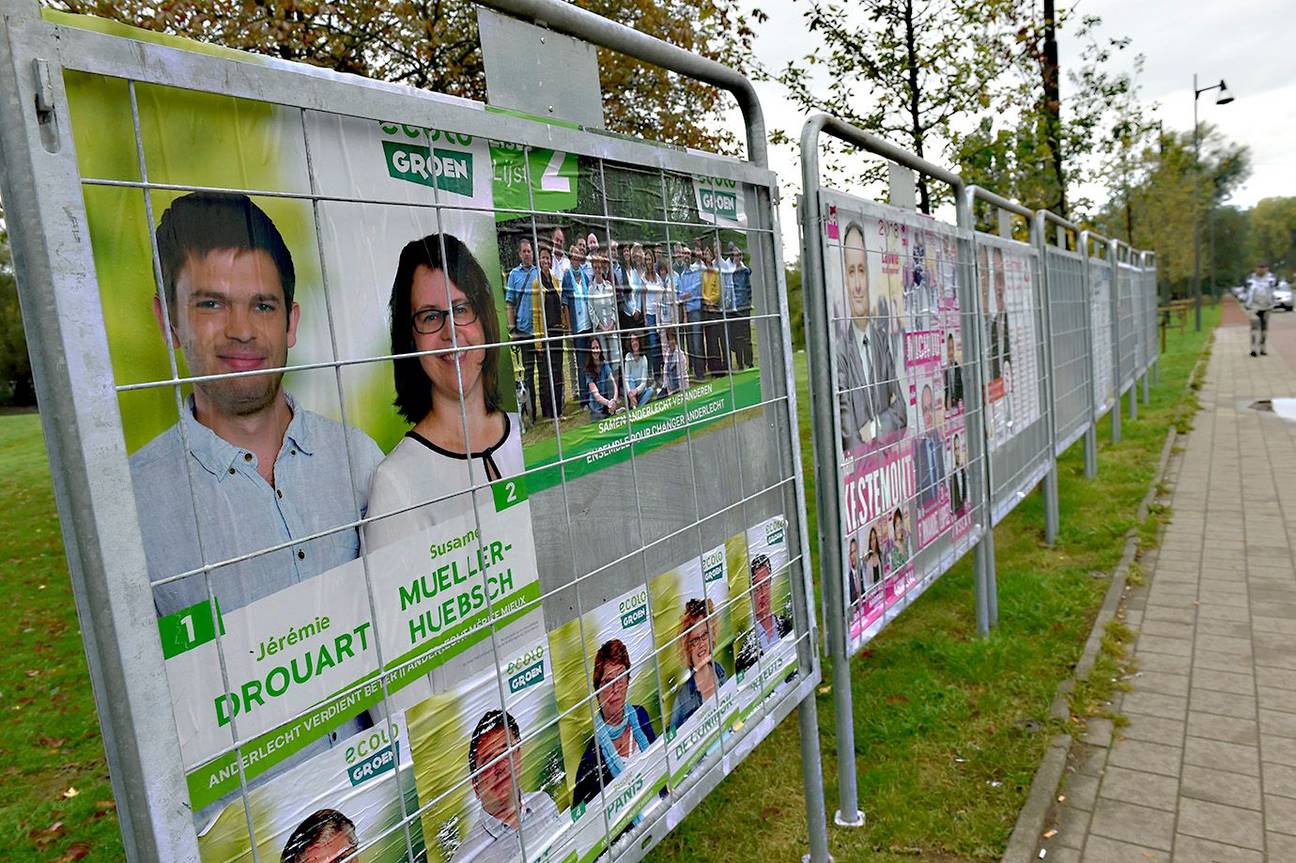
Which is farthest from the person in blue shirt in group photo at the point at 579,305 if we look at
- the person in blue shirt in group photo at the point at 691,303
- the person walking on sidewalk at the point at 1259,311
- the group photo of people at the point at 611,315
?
the person walking on sidewalk at the point at 1259,311

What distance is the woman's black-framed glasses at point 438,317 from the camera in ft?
5.00

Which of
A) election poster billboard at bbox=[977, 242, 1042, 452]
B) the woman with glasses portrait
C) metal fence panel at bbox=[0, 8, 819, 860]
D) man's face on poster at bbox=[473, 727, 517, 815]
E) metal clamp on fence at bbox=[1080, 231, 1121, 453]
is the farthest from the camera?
metal clamp on fence at bbox=[1080, 231, 1121, 453]

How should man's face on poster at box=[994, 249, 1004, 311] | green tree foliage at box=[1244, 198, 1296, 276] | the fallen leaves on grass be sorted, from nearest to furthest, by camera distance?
the fallen leaves on grass < man's face on poster at box=[994, 249, 1004, 311] < green tree foliage at box=[1244, 198, 1296, 276]

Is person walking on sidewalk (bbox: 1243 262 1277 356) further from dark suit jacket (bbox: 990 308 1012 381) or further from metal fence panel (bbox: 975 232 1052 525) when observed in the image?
dark suit jacket (bbox: 990 308 1012 381)

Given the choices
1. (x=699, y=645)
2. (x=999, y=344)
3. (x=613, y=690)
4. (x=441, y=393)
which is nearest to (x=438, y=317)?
(x=441, y=393)

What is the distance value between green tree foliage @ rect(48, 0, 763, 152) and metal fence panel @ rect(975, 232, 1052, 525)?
7.02ft

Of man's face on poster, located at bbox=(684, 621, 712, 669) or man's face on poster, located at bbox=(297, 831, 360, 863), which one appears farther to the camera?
man's face on poster, located at bbox=(684, 621, 712, 669)

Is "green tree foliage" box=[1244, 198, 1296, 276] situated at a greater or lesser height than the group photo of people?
greater

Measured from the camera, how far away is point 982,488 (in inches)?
182

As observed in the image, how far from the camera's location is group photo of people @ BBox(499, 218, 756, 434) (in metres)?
1.77

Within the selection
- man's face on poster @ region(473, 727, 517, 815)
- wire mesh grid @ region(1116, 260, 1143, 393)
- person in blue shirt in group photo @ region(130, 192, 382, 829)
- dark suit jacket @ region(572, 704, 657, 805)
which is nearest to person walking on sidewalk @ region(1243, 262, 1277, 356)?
wire mesh grid @ region(1116, 260, 1143, 393)

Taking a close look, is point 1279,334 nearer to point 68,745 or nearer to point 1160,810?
point 1160,810

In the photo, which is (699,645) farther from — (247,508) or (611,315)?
(247,508)

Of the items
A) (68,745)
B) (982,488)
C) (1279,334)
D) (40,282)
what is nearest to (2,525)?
(68,745)
